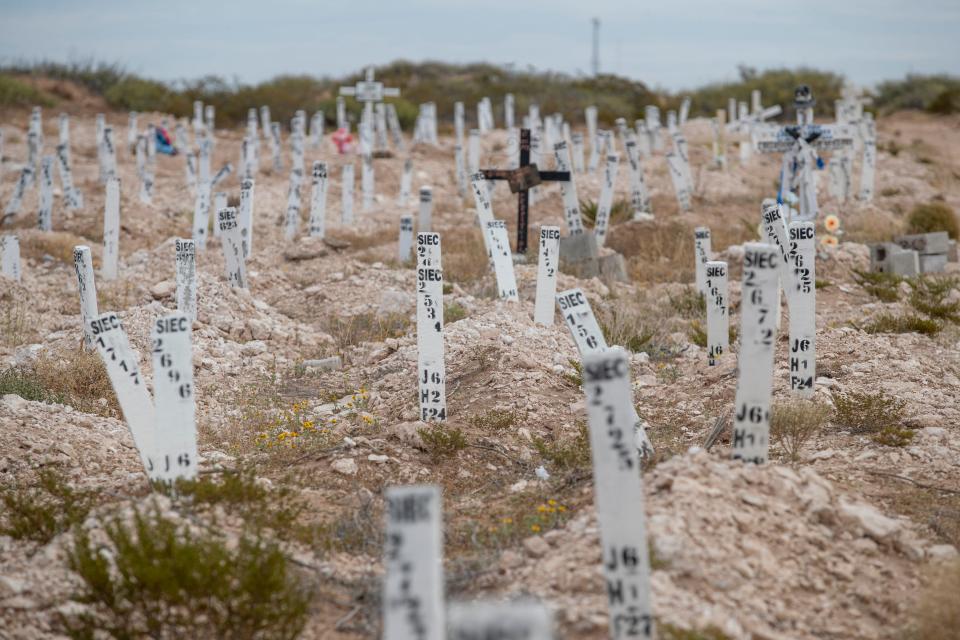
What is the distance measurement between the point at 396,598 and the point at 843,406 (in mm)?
4411

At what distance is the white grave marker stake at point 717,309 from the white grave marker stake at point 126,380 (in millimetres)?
4094

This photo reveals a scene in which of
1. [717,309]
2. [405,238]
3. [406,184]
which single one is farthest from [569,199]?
[406,184]

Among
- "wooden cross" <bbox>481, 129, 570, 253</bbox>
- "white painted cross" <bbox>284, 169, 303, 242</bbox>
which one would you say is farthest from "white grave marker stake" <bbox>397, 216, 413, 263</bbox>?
"white painted cross" <bbox>284, 169, 303, 242</bbox>

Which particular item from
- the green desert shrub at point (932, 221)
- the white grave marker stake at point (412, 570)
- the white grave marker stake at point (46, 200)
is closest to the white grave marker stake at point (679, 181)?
the green desert shrub at point (932, 221)

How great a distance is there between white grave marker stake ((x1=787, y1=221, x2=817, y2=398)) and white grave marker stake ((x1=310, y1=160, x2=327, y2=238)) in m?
7.69

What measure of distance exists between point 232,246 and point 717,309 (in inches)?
200

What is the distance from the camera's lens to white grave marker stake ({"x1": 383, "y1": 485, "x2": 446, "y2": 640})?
3088mm

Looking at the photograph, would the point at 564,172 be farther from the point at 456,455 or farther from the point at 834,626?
the point at 834,626

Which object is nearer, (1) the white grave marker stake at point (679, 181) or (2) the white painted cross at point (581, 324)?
(2) the white painted cross at point (581, 324)

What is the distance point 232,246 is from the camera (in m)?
10.3

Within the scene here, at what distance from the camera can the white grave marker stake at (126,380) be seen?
5.38 metres

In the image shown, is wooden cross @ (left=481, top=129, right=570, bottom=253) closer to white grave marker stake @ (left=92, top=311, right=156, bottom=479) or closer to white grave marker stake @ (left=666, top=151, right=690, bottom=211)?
white grave marker stake @ (left=666, top=151, right=690, bottom=211)

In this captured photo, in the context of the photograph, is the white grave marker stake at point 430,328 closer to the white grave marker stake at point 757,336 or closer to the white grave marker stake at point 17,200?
the white grave marker stake at point 757,336

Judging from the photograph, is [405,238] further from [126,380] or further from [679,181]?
[126,380]
